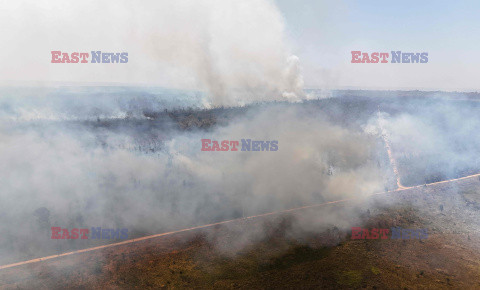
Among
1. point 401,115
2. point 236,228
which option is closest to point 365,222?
point 236,228

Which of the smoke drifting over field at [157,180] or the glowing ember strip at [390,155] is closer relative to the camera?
the smoke drifting over field at [157,180]

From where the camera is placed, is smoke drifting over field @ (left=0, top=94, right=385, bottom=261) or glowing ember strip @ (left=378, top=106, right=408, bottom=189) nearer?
smoke drifting over field @ (left=0, top=94, right=385, bottom=261)

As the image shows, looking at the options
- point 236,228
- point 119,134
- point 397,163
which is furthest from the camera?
point 119,134

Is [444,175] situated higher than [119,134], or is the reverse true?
[119,134]

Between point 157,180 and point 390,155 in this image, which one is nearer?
point 157,180

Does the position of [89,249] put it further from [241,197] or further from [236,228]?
[241,197]

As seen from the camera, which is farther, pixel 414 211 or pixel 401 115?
pixel 401 115

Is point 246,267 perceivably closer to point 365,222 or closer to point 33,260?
point 365,222

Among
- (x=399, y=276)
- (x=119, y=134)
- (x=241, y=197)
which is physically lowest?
(x=399, y=276)

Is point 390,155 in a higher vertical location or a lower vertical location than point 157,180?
higher

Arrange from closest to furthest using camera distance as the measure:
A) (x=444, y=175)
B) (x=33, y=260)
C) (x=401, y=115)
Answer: (x=33, y=260)
(x=444, y=175)
(x=401, y=115)
